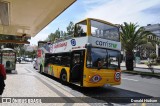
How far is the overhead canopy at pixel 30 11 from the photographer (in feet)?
14.5

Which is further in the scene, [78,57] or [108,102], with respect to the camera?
[78,57]

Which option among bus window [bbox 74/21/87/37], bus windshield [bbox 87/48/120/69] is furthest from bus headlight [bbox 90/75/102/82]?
bus window [bbox 74/21/87/37]

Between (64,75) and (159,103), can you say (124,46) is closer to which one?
(64,75)

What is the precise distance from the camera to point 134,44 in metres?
28.0

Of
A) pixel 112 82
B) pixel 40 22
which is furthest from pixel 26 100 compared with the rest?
pixel 112 82

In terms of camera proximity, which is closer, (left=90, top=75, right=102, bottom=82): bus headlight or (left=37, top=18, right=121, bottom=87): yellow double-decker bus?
(left=90, top=75, right=102, bottom=82): bus headlight

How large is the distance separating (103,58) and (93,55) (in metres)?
0.65

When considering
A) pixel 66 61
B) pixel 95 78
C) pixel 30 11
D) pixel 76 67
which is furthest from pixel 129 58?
pixel 30 11

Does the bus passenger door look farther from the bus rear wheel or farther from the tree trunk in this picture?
the tree trunk

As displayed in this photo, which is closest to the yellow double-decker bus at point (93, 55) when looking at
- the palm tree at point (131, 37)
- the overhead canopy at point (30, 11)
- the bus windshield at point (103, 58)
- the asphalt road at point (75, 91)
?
the bus windshield at point (103, 58)

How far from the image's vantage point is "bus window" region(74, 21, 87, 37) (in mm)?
12477

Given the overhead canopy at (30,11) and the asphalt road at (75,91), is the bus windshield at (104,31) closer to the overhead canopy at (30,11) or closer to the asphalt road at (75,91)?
the asphalt road at (75,91)

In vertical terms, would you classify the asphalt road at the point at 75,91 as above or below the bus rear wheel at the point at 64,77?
below

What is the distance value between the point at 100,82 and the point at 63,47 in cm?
517
